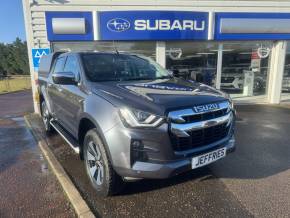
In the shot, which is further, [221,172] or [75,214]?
[221,172]

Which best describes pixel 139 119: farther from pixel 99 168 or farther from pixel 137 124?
pixel 99 168

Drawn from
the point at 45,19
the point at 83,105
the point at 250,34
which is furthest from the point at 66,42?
the point at 250,34

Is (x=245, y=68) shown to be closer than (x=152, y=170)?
No

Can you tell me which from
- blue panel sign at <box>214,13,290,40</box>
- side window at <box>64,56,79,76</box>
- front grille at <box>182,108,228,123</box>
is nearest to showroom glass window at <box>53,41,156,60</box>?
blue panel sign at <box>214,13,290,40</box>

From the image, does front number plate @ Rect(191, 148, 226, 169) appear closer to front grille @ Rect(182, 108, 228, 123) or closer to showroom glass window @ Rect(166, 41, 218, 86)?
front grille @ Rect(182, 108, 228, 123)

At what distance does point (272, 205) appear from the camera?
294 centimetres

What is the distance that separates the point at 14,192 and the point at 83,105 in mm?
1494

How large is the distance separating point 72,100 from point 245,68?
9.39 metres

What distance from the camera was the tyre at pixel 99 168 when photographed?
2838 mm

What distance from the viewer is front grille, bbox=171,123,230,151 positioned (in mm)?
2660

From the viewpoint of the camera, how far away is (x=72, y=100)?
3740mm

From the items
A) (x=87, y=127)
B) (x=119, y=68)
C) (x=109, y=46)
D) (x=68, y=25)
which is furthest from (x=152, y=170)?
(x=109, y=46)

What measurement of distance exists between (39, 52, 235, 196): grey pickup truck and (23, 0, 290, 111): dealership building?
4.56 metres

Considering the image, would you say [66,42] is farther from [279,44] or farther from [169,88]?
[279,44]
